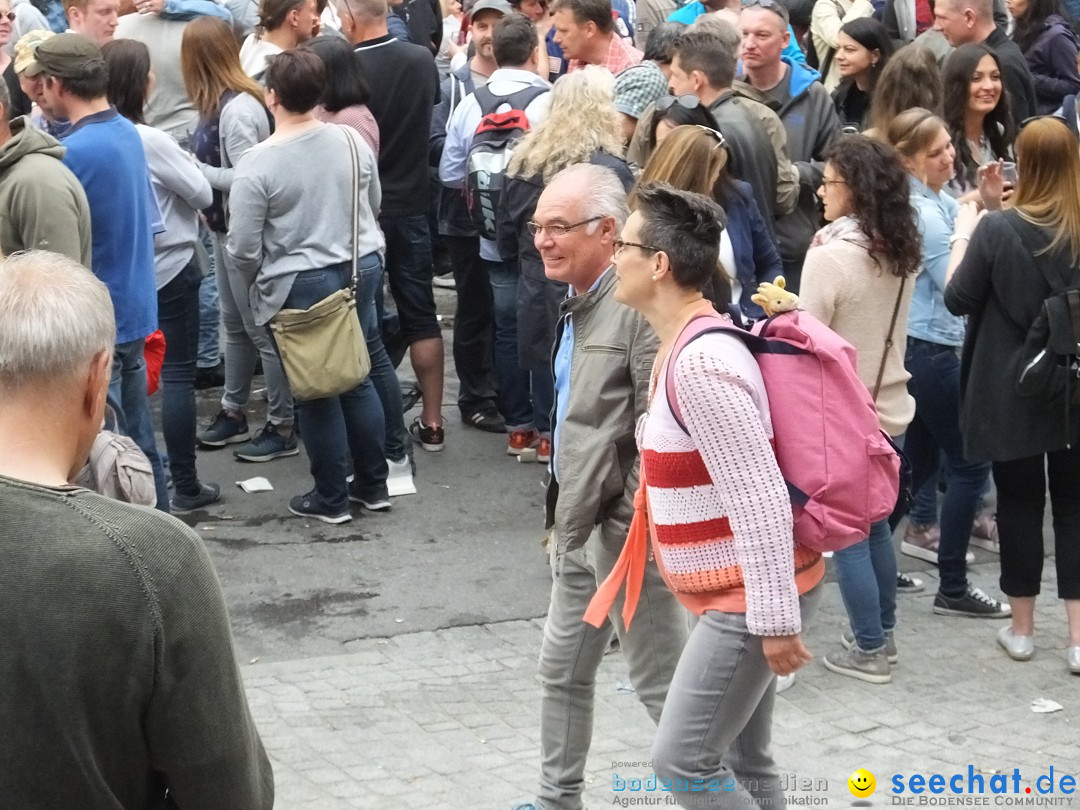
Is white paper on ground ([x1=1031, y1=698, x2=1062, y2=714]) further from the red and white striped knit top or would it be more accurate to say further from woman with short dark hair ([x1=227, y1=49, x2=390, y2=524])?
woman with short dark hair ([x1=227, y1=49, x2=390, y2=524])

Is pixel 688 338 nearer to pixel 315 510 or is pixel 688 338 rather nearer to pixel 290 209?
pixel 290 209

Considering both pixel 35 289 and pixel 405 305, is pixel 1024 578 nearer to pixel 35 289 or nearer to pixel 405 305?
pixel 405 305

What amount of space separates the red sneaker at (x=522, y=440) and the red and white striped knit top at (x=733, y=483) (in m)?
4.36

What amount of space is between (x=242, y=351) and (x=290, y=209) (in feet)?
5.12

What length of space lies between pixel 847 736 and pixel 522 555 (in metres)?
1.99

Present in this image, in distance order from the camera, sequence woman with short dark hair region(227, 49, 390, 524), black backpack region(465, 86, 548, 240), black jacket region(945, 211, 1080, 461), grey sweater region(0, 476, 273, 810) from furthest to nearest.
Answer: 1. black backpack region(465, 86, 548, 240)
2. woman with short dark hair region(227, 49, 390, 524)
3. black jacket region(945, 211, 1080, 461)
4. grey sweater region(0, 476, 273, 810)

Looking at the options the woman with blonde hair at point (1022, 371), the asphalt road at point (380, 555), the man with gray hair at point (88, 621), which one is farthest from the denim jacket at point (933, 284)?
the man with gray hair at point (88, 621)

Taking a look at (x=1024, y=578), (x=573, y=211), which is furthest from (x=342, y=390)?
(x=1024, y=578)

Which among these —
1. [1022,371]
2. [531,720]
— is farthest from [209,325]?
[1022,371]

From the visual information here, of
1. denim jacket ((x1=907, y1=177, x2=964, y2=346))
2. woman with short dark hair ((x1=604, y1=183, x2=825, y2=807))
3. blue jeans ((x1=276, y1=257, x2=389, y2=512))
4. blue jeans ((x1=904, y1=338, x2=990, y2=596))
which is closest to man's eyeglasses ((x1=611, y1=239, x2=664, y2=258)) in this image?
woman with short dark hair ((x1=604, y1=183, x2=825, y2=807))

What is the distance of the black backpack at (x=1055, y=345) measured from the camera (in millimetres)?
5359

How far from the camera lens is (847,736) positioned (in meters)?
5.10

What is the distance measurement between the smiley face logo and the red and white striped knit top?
4.92ft

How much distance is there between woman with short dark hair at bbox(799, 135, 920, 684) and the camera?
533cm
